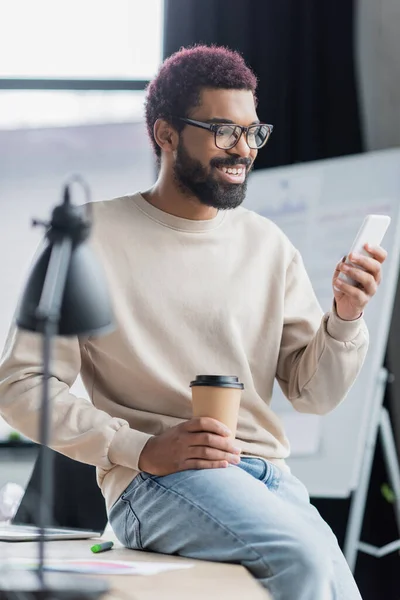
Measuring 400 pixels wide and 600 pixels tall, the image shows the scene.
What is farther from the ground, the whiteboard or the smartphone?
the smartphone

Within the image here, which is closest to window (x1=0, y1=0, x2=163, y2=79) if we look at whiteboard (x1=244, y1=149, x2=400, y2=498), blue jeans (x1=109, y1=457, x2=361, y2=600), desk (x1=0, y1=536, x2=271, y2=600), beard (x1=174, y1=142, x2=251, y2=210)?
whiteboard (x1=244, y1=149, x2=400, y2=498)

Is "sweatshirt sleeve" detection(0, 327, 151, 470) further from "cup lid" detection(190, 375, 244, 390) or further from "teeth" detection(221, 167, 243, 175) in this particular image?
"teeth" detection(221, 167, 243, 175)

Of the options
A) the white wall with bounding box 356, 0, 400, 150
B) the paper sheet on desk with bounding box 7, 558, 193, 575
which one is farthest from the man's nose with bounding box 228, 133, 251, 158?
Result: the white wall with bounding box 356, 0, 400, 150

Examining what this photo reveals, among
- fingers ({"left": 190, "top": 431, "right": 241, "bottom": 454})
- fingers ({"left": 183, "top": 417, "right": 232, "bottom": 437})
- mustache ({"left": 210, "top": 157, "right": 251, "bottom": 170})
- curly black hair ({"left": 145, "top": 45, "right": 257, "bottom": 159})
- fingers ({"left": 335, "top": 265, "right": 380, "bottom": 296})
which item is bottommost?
fingers ({"left": 190, "top": 431, "right": 241, "bottom": 454})

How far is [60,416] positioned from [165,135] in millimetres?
714

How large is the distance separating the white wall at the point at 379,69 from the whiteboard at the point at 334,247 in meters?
0.49

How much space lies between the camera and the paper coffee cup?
1.55 meters

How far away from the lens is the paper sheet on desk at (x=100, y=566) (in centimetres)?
138

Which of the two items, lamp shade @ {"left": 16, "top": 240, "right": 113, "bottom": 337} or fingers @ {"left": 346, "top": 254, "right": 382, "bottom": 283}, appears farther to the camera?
fingers @ {"left": 346, "top": 254, "right": 382, "bottom": 283}

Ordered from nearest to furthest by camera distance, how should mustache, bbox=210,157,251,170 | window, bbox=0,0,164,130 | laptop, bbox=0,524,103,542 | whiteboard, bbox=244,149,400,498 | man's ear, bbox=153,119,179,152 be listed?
laptop, bbox=0,524,103,542 → mustache, bbox=210,157,251,170 → man's ear, bbox=153,119,179,152 → whiteboard, bbox=244,149,400,498 → window, bbox=0,0,164,130

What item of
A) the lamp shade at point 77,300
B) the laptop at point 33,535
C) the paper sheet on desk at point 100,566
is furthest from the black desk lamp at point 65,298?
the laptop at point 33,535

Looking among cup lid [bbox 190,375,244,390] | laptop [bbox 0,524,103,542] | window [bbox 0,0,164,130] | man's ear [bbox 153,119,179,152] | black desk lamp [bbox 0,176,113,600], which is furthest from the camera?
window [bbox 0,0,164,130]

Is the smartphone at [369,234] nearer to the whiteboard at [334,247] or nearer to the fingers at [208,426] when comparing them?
the fingers at [208,426]

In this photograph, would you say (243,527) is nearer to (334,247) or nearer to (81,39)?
(334,247)
